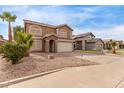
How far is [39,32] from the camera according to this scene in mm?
21891

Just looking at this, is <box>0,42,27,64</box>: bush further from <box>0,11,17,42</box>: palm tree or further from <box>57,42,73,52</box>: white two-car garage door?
<box>57,42,73,52</box>: white two-car garage door

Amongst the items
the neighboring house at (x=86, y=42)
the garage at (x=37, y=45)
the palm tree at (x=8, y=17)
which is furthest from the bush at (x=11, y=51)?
the neighboring house at (x=86, y=42)

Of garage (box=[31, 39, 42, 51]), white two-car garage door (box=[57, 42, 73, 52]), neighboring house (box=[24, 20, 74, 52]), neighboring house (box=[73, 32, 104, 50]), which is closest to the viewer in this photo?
neighboring house (box=[24, 20, 74, 52])

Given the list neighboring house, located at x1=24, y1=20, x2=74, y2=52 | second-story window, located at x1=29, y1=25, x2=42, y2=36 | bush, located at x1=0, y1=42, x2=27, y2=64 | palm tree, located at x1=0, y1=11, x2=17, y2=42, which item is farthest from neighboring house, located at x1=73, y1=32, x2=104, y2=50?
bush, located at x1=0, y1=42, x2=27, y2=64

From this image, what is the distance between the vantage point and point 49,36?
2152cm

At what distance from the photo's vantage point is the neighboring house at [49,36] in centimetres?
2095

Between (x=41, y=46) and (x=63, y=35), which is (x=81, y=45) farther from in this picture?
(x=41, y=46)

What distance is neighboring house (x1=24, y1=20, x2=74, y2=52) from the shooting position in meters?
21.0

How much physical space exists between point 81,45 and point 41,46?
15.6 metres

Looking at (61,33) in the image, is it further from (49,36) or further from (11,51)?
(11,51)

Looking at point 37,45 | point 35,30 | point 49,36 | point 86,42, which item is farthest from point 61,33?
point 86,42
